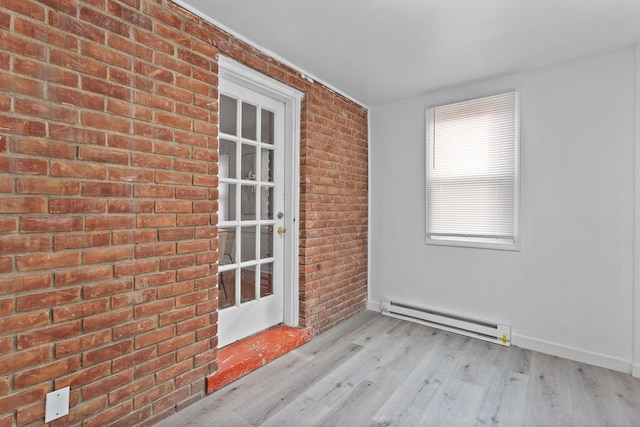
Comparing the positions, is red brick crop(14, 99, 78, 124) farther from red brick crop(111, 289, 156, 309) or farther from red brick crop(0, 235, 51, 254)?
red brick crop(111, 289, 156, 309)

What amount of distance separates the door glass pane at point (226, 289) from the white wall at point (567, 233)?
1931mm

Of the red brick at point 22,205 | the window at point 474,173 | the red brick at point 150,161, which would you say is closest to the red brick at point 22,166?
the red brick at point 22,205

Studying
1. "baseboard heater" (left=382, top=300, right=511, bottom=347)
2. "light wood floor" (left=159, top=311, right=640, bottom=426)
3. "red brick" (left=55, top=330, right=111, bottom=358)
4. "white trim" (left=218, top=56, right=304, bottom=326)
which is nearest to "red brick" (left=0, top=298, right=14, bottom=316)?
"red brick" (left=55, top=330, right=111, bottom=358)

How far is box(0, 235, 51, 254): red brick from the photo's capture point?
1.27 m

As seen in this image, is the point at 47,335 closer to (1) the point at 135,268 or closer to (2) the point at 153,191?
(1) the point at 135,268

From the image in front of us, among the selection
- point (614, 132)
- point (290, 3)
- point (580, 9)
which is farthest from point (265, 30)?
point (614, 132)

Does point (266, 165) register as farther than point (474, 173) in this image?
No

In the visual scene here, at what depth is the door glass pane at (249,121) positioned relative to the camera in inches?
98.7

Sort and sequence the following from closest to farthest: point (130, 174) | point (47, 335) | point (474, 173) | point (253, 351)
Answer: point (47, 335)
point (130, 174)
point (253, 351)
point (474, 173)

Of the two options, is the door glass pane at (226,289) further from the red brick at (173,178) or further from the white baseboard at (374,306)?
the white baseboard at (374,306)

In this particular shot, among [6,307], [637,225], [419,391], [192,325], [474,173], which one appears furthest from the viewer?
[474,173]

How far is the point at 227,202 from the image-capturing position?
2.39 meters

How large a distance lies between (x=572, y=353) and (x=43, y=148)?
142 inches

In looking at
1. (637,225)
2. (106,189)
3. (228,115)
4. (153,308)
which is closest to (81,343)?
(153,308)
